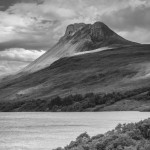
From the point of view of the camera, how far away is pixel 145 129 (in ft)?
188

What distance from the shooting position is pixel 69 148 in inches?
2188

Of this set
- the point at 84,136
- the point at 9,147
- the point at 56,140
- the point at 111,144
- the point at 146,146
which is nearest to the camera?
the point at 146,146

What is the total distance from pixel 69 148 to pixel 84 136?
6.74m

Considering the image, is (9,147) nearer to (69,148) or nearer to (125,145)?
(69,148)

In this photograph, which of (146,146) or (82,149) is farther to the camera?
(82,149)

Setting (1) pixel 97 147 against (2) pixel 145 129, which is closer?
(1) pixel 97 147

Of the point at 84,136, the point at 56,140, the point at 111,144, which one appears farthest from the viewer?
the point at 56,140

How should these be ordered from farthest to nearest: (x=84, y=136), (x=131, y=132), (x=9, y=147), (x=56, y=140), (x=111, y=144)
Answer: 1. (x=56, y=140)
2. (x=9, y=147)
3. (x=84, y=136)
4. (x=131, y=132)
5. (x=111, y=144)

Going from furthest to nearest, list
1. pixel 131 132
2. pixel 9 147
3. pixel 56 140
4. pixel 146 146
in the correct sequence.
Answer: pixel 56 140, pixel 9 147, pixel 131 132, pixel 146 146

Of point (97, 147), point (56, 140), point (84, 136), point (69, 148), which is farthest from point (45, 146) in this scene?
point (97, 147)

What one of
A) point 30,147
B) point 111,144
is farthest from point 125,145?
point 30,147

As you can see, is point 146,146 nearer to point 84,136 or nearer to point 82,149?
point 82,149

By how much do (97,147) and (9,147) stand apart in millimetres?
36031

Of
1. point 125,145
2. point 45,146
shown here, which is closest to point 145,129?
point 125,145
